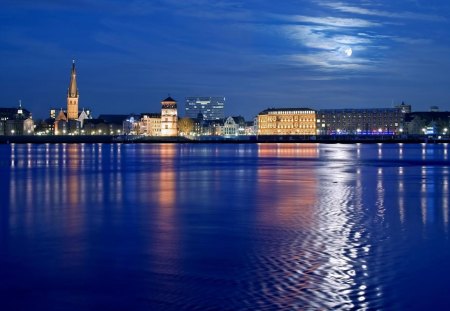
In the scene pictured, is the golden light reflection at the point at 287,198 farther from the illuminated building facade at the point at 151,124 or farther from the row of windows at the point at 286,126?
the row of windows at the point at 286,126

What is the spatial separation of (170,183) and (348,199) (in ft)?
34.3

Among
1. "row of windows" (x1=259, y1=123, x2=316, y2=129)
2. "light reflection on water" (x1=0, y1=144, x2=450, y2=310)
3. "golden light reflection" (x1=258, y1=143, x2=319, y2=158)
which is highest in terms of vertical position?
"row of windows" (x1=259, y1=123, x2=316, y2=129)

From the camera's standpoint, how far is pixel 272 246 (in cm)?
1302

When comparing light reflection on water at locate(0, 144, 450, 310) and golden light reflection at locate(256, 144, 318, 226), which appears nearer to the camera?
light reflection on water at locate(0, 144, 450, 310)

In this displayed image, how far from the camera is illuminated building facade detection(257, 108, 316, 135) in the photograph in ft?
643

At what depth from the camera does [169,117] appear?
161375 mm

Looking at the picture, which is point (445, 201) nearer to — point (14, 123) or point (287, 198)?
point (287, 198)

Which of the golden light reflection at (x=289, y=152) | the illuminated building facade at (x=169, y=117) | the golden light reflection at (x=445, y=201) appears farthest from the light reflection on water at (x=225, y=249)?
the illuminated building facade at (x=169, y=117)

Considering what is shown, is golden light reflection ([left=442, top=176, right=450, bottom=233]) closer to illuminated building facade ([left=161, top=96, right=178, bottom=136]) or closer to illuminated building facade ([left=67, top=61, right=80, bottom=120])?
illuminated building facade ([left=161, top=96, right=178, bottom=136])

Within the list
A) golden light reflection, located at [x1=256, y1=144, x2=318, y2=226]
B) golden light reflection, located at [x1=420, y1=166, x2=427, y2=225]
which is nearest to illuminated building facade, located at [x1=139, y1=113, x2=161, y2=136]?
golden light reflection, located at [x1=256, y1=144, x2=318, y2=226]

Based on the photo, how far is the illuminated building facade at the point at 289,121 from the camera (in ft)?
643

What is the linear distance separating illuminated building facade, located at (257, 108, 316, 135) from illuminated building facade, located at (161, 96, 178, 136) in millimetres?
42596

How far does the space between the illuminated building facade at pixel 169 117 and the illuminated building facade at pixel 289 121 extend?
4260 cm

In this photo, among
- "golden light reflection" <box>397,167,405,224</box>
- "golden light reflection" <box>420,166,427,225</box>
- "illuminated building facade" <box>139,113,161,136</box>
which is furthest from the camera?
"illuminated building facade" <box>139,113,161,136</box>
